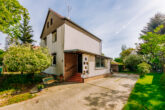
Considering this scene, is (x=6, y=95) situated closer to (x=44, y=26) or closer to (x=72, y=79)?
(x=72, y=79)

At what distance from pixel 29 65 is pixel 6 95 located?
2353 mm

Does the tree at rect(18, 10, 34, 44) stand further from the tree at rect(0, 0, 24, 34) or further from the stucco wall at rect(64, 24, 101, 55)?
the stucco wall at rect(64, 24, 101, 55)

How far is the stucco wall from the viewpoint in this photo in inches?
340

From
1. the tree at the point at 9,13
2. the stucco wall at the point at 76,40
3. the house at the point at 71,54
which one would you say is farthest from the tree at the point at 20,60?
the tree at the point at 9,13

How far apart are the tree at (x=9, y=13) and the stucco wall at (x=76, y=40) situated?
569cm

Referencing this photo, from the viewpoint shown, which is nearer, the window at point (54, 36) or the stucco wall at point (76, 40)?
the stucco wall at point (76, 40)

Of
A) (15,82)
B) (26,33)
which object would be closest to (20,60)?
(15,82)

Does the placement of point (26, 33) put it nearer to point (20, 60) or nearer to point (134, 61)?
point (20, 60)

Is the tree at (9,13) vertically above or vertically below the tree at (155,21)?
below

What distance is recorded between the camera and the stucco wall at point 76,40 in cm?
863

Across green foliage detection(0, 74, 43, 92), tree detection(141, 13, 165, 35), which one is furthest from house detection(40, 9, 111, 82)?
tree detection(141, 13, 165, 35)

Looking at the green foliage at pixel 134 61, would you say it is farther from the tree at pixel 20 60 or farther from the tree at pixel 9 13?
the tree at pixel 9 13

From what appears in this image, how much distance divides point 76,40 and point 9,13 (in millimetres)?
7594

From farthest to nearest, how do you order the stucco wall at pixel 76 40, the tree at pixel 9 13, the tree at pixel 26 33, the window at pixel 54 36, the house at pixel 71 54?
the tree at pixel 26 33, the window at pixel 54 36, the stucco wall at pixel 76 40, the house at pixel 71 54, the tree at pixel 9 13
